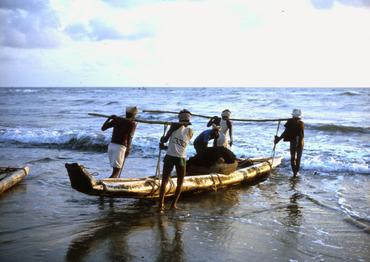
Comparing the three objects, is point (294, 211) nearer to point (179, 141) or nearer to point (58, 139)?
point (179, 141)

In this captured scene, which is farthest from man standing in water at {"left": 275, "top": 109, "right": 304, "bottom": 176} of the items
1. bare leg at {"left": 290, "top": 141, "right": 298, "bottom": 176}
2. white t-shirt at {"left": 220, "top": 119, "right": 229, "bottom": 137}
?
white t-shirt at {"left": 220, "top": 119, "right": 229, "bottom": 137}

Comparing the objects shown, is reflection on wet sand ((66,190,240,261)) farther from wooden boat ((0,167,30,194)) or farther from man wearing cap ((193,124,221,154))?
wooden boat ((0,167,30,194))

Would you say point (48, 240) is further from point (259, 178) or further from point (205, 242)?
point (259, 178)

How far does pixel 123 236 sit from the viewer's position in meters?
6.16

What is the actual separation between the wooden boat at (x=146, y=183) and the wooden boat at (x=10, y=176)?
8.18 feet

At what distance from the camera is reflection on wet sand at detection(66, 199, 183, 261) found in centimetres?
542

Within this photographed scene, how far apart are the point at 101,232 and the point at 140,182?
1576 millimetres

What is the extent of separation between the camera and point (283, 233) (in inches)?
262

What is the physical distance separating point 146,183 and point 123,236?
5.57 feet

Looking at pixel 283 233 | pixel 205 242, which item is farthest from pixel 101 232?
pixel 283 233

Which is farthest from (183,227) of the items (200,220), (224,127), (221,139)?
(224,127)

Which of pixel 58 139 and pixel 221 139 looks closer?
pixel 221 139

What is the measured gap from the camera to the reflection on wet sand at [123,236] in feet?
17.8

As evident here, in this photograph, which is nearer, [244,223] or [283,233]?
[283,233]
